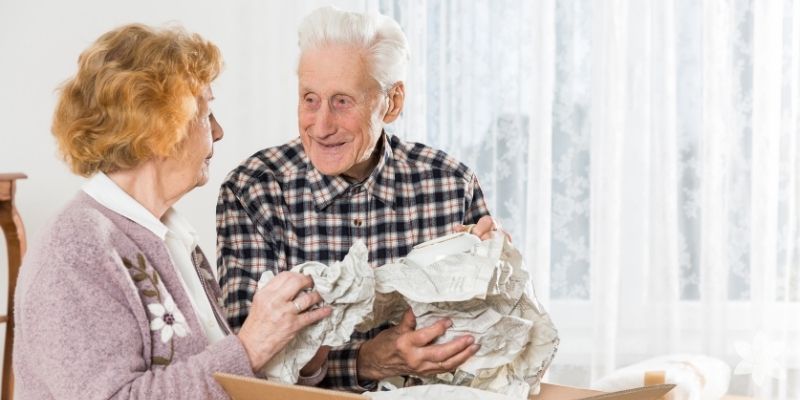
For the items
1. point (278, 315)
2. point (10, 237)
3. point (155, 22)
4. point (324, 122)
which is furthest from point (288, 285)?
point (155, 22)

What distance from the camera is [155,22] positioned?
358 cm

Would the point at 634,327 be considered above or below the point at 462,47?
below

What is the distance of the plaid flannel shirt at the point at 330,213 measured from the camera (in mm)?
1879

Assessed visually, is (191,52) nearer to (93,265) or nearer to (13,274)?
(93,265)

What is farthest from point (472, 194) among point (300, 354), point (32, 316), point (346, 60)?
point (32, 316)

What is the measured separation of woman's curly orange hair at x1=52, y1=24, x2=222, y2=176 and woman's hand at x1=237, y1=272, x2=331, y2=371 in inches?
11.9

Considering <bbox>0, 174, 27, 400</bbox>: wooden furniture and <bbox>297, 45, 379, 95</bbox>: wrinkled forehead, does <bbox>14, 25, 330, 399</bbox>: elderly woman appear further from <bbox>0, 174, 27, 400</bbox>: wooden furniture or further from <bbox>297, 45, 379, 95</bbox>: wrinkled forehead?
<bbox>0, 174, 27, 400</bbox>: wooden furniture

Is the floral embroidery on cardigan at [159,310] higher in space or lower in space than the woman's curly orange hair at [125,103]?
lower

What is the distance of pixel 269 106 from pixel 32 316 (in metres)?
2.31

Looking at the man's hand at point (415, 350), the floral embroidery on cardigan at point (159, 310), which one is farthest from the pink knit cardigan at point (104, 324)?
the man's hand at point (415, 350)

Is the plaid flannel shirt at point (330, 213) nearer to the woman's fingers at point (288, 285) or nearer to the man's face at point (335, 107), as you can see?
the man's face at point (335, 107)

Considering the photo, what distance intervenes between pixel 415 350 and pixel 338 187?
497mm

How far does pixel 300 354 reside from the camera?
150 centimetres

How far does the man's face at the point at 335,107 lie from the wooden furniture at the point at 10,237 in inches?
58.7
